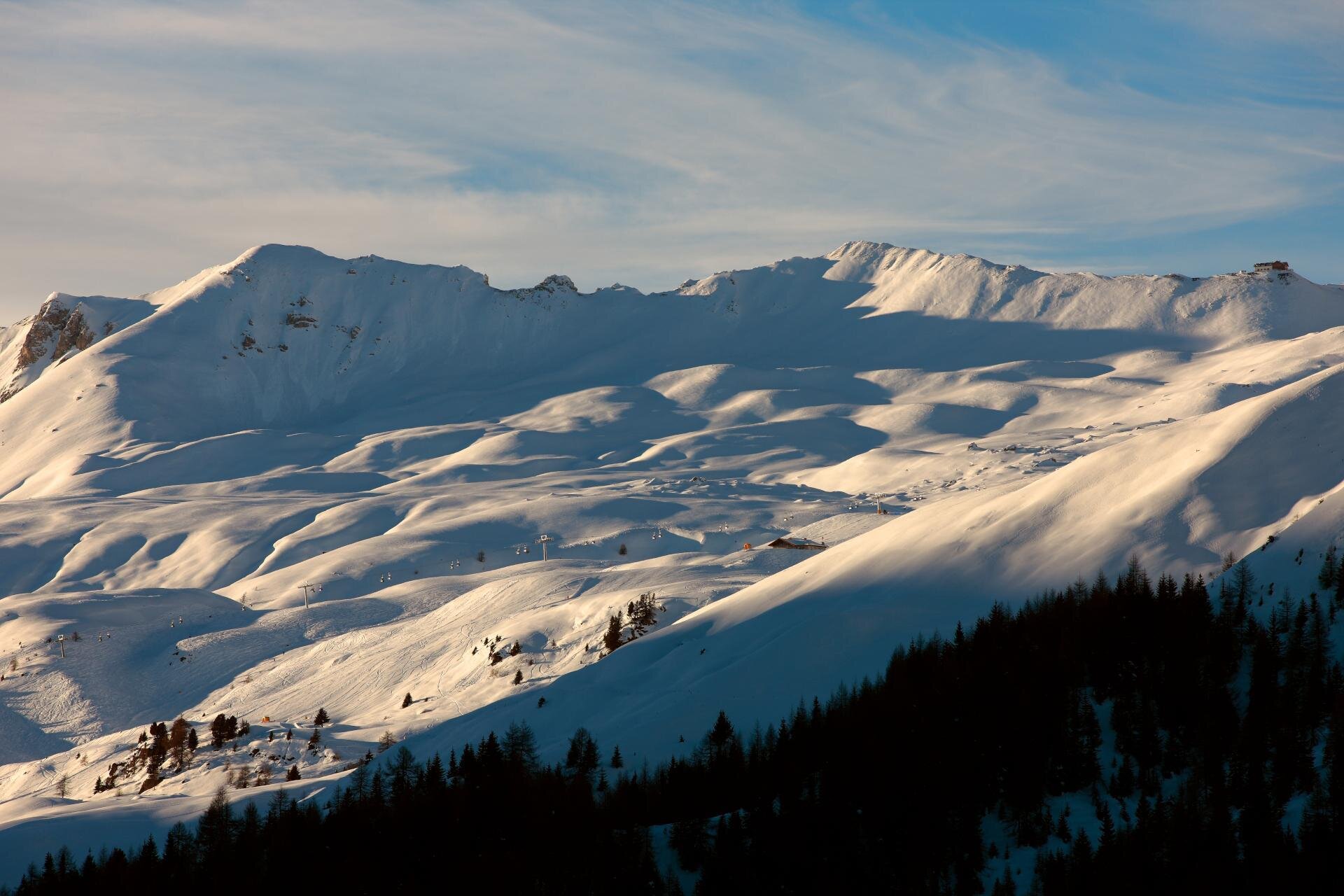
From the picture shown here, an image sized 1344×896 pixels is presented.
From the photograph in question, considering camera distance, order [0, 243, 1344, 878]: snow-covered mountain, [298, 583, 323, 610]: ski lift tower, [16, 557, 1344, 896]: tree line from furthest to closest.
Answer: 1. [298, 583, 323, 610]: ski lift tower
2. [0, 243, 1344, 878]: snow-covered mountain
3. [16, 557, 1344, 896]: tree line

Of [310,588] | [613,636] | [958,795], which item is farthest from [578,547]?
[958,795]

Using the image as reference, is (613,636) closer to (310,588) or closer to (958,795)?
(958,795)

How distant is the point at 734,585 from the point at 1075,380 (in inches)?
5408

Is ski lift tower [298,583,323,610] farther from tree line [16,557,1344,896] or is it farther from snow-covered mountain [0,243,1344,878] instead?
tree line [16,557,1344,896]

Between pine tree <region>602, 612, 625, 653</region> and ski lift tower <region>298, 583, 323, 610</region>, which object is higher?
pine tree <region>602, 612, 625, 653</region>

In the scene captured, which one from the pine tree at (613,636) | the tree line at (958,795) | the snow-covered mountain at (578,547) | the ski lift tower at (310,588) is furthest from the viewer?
the ski lift tower at (310,588)

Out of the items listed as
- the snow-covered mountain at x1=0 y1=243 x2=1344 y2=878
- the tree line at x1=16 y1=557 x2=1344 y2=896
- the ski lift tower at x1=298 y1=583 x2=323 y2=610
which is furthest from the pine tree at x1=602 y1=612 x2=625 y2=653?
the ski lift tower at x1=298 y1=583 x2=323 y2=610

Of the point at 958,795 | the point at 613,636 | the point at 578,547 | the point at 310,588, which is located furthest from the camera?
the point at 578,547

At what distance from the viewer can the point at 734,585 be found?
213 ft

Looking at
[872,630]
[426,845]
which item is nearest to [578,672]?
[872,630]

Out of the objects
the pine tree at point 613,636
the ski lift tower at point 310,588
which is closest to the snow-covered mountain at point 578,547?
the ski lift tower at point 310,588

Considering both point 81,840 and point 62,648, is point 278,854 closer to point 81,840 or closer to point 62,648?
point 81,840

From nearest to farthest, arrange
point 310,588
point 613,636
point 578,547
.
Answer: point 613,636, point 310,588, point 578,547

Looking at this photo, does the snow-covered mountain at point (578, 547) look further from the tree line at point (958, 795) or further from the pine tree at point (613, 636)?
the tree line at point (958, 795)
